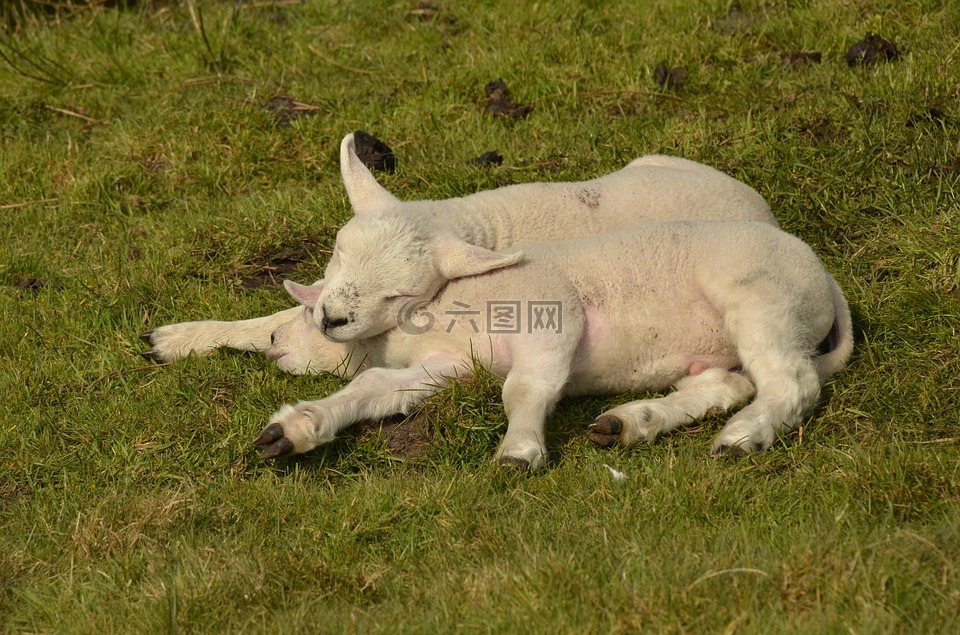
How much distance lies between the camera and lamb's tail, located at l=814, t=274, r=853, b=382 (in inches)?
197

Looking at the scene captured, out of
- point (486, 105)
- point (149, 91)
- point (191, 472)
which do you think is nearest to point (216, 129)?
point (149, 91)

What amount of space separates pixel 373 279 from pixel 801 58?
3871 millimetres

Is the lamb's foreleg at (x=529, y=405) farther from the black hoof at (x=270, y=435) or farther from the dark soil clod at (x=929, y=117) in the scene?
the dark soil clod at (x=929, y=117)

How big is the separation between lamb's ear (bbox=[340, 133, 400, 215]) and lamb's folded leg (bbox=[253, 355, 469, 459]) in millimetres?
756

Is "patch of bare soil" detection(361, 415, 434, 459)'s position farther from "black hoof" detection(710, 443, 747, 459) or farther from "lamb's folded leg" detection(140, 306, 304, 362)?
"black hoof" detection(710, 443, 747, 459)

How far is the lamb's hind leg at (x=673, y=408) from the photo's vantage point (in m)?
4.58

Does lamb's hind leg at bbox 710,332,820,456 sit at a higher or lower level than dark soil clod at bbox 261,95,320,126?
higher

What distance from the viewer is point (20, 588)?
12.6 feet

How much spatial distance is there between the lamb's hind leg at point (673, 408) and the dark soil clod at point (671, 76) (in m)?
2.90

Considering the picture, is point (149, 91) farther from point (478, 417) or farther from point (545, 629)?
point (545, 629)

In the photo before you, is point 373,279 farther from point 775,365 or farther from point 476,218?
point 775,365

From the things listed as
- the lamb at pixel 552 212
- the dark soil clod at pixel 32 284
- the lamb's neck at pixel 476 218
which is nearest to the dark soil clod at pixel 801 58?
the lamb at pixel 552 212

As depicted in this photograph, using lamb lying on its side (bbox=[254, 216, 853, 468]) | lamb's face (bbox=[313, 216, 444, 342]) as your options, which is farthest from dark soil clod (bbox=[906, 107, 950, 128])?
lamb's face (bbox=[313, 216, 444, 342])

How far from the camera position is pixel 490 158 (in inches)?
270
